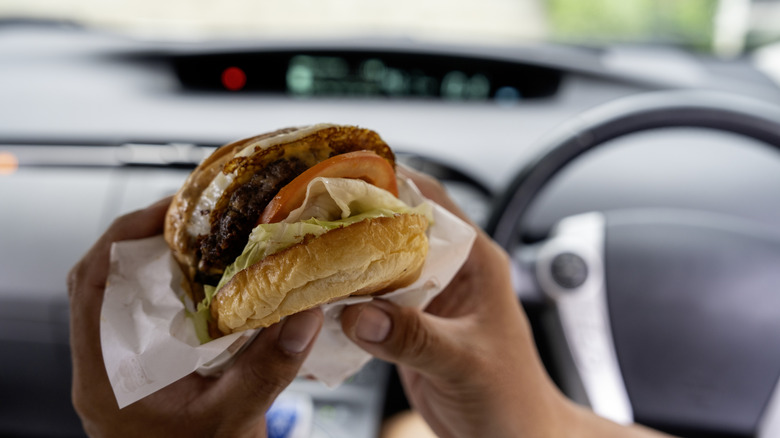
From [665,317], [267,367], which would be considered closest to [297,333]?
[267,367]

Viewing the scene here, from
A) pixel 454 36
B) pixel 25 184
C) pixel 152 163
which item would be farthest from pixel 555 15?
pixel 25 184

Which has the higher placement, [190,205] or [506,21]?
[506,21]

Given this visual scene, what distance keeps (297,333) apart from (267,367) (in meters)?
0.07

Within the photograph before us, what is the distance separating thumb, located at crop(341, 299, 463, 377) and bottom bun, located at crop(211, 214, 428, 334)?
0.10 m

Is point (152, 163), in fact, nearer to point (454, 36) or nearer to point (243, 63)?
point (243, 63)

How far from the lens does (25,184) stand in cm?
231

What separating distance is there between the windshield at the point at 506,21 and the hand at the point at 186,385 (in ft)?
5.98

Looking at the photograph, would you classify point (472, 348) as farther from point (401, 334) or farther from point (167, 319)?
point (167, 319)

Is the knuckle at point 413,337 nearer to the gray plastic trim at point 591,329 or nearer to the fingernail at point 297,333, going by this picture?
the fingernail at point 297,333

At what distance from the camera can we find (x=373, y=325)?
45.6 inches

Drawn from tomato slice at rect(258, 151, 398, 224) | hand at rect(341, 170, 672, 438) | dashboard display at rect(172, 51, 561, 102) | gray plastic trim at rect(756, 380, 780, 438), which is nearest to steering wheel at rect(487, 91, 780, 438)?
gray plastic trim at rect(756, 380, 780, 438)

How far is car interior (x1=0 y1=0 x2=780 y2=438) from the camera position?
68.0 inches

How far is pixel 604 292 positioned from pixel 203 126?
1.53m

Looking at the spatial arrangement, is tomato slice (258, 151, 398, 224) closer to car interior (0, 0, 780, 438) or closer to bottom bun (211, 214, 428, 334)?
bottom bun (211, 214, 428, 334)
